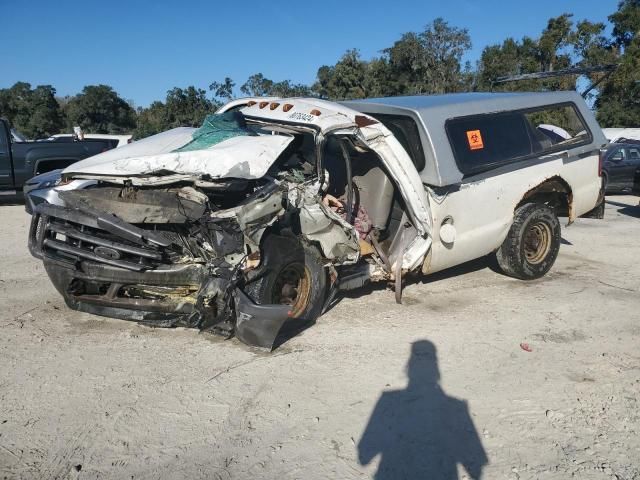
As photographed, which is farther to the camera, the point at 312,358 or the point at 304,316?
the point at 304,316

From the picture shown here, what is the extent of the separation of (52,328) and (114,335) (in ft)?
1.95

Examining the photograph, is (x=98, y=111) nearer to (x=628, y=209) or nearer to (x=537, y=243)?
(x=628, y=209)

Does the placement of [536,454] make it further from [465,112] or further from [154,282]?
[465,112]

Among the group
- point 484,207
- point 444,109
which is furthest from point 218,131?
point 484,207

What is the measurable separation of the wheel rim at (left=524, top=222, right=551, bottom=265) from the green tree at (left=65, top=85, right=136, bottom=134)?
126 ft

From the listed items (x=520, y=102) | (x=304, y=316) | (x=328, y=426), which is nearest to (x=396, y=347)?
(x=304, y=316)

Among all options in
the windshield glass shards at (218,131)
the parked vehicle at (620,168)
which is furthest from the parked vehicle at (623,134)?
the windshield glass shards at (218,131)

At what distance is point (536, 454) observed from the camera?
10.1 feet

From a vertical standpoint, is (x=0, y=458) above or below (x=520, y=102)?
below

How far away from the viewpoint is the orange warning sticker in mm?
5562

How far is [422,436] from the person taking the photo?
326 centimetres

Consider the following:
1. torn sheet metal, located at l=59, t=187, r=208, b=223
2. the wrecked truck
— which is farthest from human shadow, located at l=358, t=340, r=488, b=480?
torn sheet metal, located at l=59, t=187, r=208, b=223

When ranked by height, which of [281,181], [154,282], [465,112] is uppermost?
[465,112]

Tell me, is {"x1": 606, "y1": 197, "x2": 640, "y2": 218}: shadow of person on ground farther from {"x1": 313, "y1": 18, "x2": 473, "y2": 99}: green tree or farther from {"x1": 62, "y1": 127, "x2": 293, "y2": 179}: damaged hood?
{"x1": 313, "y1": 18, "x2": 473, "y2": 99}: green tree
